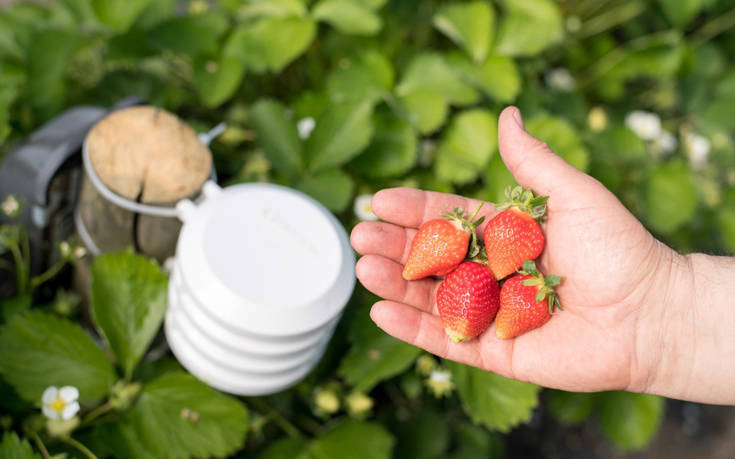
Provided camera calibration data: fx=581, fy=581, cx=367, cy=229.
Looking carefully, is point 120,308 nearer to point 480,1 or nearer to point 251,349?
point 251,349

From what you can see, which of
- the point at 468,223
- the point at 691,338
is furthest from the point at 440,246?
the point at 691,338

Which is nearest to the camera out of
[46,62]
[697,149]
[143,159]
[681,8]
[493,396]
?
[143,159]

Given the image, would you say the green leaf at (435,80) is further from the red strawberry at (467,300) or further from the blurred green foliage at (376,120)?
the red strawberry at (467,300)

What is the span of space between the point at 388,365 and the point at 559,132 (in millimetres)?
625

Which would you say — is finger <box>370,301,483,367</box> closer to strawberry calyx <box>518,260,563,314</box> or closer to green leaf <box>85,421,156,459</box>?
strawberry calyx <box>518,260,563,314</box>

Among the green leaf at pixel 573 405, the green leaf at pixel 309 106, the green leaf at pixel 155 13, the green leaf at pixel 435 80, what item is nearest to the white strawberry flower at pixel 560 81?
the green leaf at pixel 435 80

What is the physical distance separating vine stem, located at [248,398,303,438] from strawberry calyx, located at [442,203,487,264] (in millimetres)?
533

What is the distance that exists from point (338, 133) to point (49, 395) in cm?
72

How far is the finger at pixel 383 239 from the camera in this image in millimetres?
930

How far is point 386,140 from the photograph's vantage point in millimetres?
1354

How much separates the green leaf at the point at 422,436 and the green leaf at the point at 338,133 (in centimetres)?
68

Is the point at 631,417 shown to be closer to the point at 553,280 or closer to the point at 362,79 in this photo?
the point at 553,280

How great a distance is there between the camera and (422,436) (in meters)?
1.44

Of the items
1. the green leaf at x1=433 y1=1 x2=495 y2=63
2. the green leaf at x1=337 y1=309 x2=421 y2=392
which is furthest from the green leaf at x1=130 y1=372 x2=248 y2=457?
the green leaf at x1=433 y1=1 x2=495 y2=63
